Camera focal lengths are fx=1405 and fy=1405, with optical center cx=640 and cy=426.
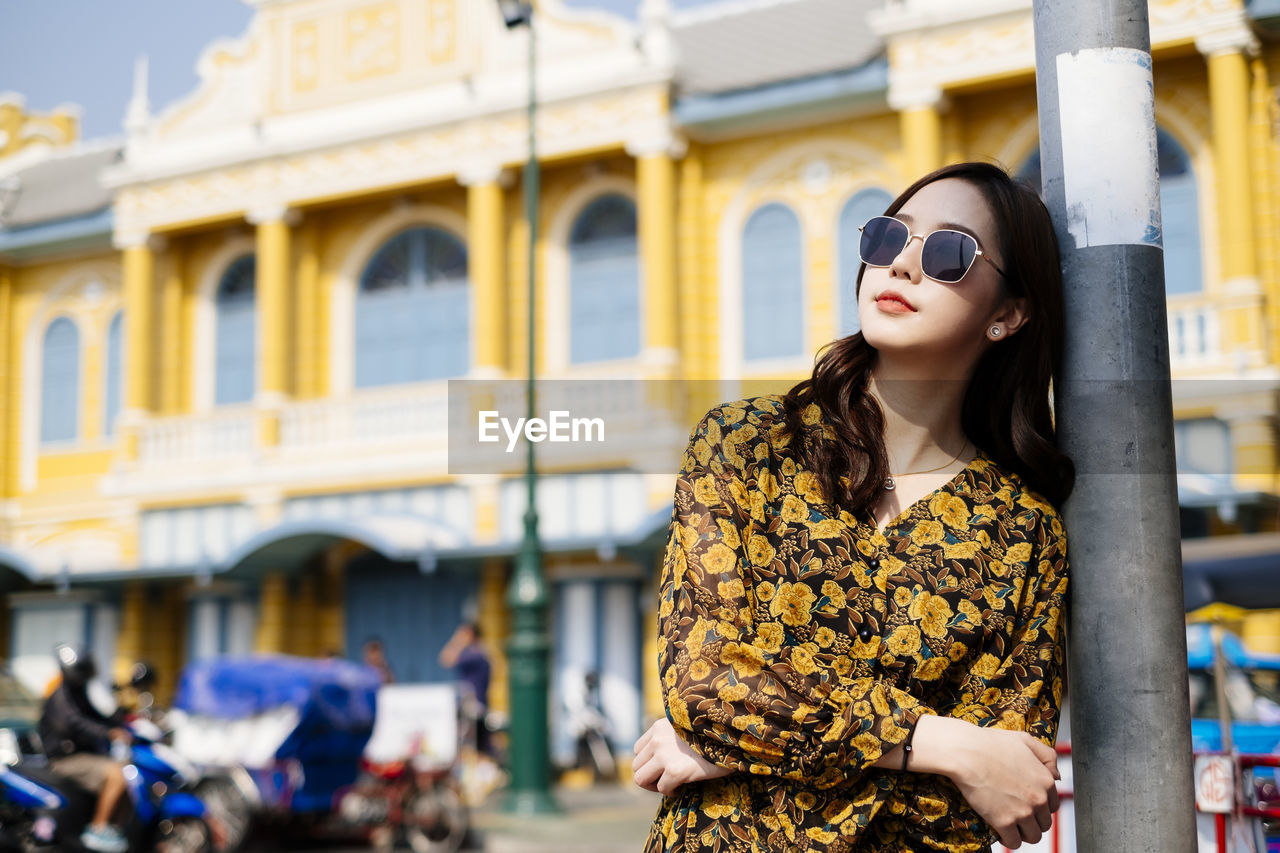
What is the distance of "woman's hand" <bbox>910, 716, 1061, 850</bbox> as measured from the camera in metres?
1.68

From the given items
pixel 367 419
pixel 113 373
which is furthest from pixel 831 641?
pixel 113 373

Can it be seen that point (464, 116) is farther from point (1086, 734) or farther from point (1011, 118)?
point (1086, 734)

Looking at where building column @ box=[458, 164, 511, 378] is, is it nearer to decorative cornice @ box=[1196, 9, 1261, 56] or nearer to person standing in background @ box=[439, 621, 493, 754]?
person standing in background @ box=[439, 621, 493, 754]

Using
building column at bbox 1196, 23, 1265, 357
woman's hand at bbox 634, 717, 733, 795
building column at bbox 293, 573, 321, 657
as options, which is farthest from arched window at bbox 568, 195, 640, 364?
woman's hand at bbox 634, 717, 733, 795

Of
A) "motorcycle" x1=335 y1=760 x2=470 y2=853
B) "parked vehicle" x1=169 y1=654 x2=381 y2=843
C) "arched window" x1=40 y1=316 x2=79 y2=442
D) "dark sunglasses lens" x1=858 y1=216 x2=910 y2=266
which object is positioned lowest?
"motorcycle" x1=335 y1=760 x2=470 y2=853

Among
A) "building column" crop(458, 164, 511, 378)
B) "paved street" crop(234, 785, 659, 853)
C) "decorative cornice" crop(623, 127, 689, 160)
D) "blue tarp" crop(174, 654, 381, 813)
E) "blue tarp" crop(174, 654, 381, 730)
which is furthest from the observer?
"building column" crop(458, 164, 511, 378)

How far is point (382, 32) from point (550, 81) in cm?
302

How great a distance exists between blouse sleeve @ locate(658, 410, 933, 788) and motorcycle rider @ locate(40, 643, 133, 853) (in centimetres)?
850

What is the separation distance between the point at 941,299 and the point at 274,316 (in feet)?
60.6

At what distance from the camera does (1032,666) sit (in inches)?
70.8

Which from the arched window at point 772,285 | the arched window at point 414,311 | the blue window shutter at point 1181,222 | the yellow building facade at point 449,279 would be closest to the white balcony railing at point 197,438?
the yellow building facade at point 449,279

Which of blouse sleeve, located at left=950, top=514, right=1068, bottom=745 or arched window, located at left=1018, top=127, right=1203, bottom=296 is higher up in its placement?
arched window, located at left=1018, top=127, right=1203, bottom=296

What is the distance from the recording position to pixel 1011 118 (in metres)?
16.4

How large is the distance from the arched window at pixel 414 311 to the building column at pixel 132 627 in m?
4.49
